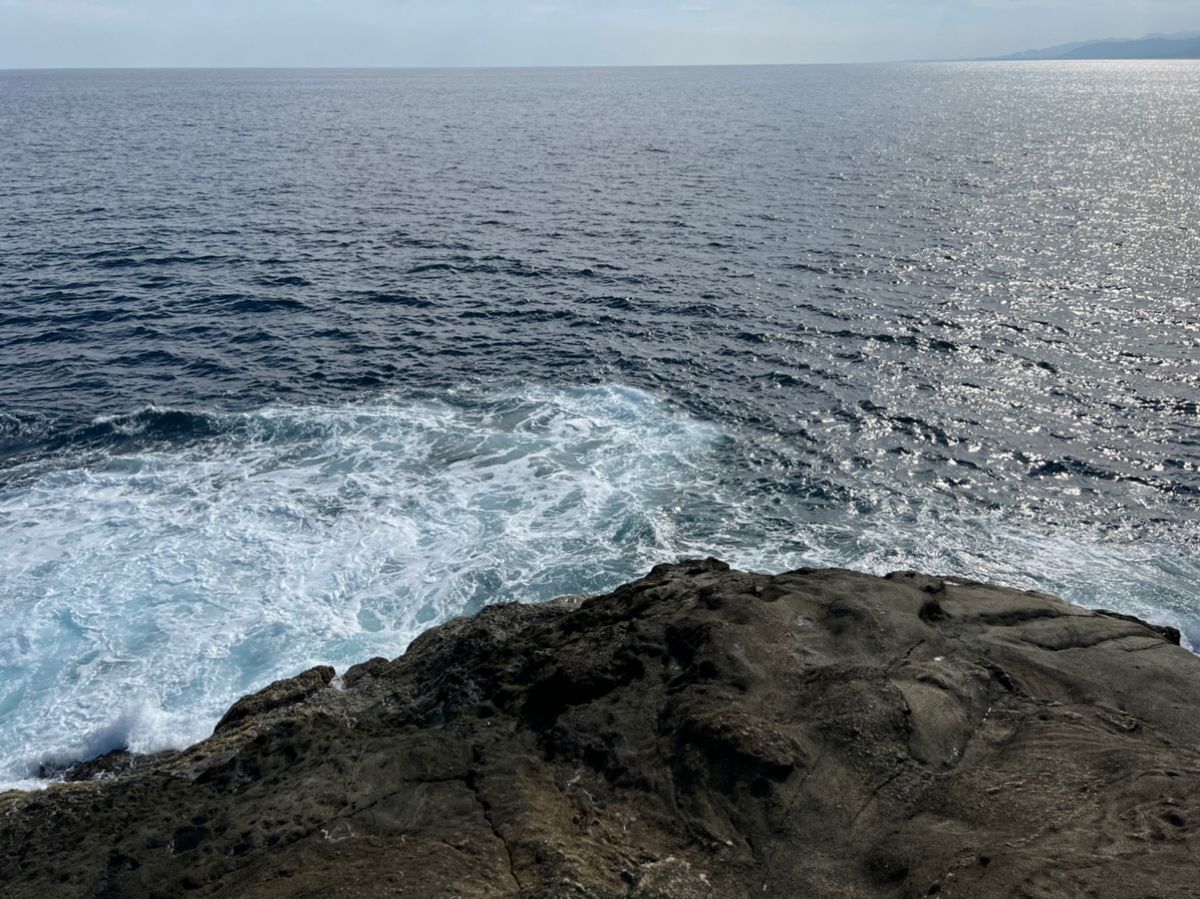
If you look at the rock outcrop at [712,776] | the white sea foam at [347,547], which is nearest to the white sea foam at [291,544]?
the white sea foam at [347,547]

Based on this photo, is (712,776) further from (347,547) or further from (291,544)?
(291,544)

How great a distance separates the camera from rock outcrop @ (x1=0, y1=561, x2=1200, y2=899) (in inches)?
456

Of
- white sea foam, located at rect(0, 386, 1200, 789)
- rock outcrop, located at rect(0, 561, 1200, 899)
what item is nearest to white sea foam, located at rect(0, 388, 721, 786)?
white sea foam, located at rect(0, 386, 1200, 789)

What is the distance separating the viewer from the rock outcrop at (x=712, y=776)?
38.0ft

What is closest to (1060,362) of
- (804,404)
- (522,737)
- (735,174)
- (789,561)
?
(804,404)

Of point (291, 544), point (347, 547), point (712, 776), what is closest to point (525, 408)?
point (347, 547)

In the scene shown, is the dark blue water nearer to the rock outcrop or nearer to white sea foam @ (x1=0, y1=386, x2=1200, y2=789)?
white sea foam @ (x1=0, y1=386, x2=1200, y2=789)

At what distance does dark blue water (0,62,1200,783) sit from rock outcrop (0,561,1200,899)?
682 centimetres

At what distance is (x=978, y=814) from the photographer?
39.9ft

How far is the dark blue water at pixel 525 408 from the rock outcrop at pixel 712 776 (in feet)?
22.4

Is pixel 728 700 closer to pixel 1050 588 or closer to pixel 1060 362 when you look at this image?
pixel 1050 588

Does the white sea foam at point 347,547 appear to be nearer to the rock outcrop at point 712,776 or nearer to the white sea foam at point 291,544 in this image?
the white sea foam at point 291,544

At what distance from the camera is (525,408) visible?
120ft

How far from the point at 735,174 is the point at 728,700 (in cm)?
7900
